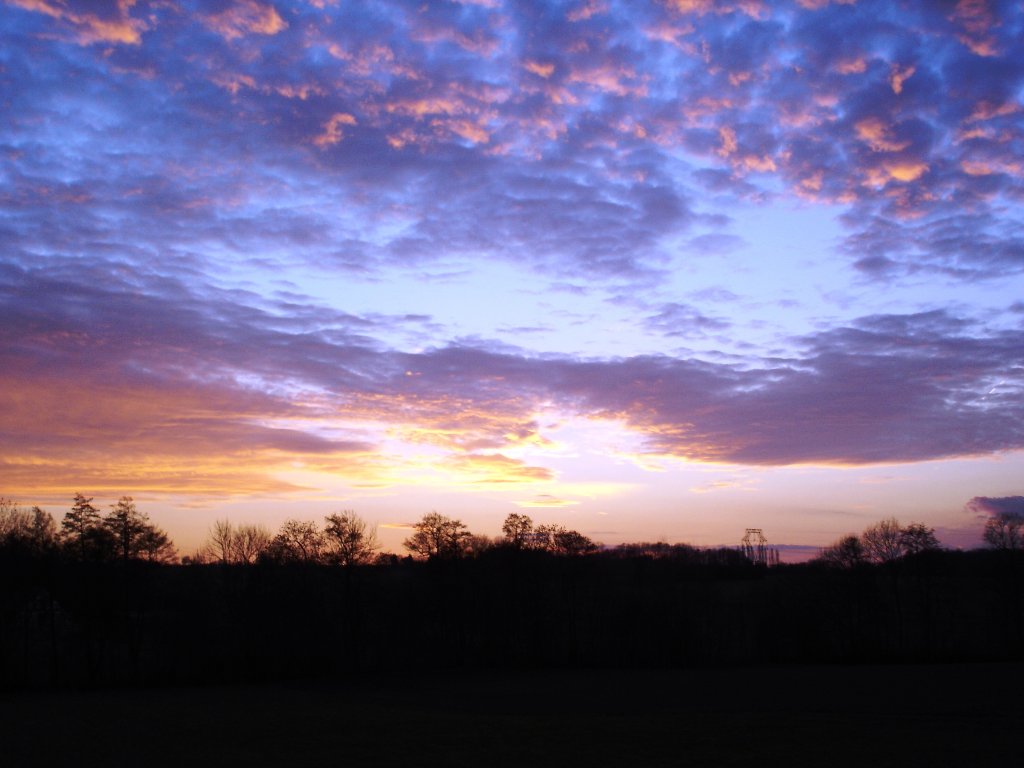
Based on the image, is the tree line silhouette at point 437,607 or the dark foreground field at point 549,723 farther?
the tree line silhouette at point 437,607

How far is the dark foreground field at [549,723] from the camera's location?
1001 inches

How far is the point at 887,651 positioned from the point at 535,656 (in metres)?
34.2

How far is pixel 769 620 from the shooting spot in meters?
74.7

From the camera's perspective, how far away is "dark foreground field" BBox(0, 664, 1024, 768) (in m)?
25.4

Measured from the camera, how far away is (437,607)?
245 ft

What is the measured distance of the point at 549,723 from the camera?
1378 inches

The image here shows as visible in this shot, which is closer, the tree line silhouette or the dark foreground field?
the dark foreground field

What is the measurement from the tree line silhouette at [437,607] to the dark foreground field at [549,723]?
7.02 meters

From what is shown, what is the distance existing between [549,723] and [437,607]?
41355mm

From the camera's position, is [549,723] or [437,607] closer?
[549,723]

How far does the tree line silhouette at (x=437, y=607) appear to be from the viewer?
6288cm

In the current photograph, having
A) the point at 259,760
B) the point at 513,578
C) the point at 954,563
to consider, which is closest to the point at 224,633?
the point at 513,578

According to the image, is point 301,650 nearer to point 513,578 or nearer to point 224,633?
point 224,633

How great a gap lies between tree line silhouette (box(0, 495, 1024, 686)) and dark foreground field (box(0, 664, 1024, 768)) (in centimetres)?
702
